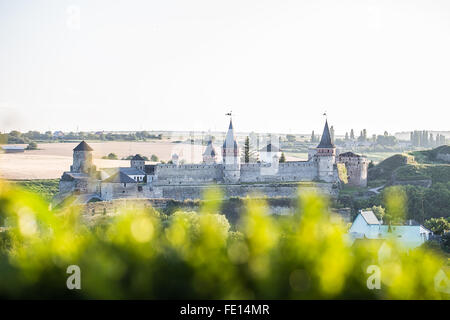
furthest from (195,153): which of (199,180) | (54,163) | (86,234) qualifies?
(86,234)

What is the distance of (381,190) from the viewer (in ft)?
138

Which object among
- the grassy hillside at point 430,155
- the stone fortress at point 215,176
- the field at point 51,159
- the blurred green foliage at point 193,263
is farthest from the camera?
the field at point 51,159

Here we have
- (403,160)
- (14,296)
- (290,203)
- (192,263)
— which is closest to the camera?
(14,296)

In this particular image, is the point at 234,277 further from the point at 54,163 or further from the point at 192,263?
the point at 54,163

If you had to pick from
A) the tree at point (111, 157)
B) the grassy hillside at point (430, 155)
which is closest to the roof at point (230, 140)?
the grassy hillside at point (430, 155)

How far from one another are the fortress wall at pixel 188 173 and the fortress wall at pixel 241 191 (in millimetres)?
775

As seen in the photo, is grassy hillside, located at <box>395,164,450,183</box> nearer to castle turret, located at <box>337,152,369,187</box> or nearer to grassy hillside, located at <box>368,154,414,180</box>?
grassy hillside, located at <box>368,154,414,180</box>

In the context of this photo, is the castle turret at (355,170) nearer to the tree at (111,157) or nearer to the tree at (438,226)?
the tree at (438,226)

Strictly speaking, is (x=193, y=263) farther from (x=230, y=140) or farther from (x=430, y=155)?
(x=430, y=155)

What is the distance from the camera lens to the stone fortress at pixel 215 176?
123ft

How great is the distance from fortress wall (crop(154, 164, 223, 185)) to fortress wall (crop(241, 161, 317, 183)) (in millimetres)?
2208

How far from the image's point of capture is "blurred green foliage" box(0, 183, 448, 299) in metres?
3.30

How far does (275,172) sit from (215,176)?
16.0 feet
